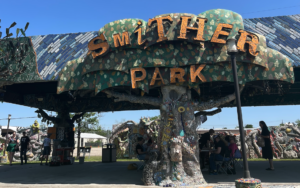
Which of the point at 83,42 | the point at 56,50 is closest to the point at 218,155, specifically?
the point at 83,42

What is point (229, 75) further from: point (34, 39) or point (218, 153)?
point (34, 39)

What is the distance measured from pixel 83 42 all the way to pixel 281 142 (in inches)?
660

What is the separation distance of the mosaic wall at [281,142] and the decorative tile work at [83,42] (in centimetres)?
1073

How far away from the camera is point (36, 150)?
2138cm

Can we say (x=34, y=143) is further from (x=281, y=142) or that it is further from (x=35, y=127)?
(x=281, y=142)

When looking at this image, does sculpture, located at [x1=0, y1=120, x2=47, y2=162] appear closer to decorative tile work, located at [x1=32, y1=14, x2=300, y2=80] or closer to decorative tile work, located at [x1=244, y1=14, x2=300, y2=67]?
decorative tile work, located at [x1=32, y1=14, x2=300, y2=80]

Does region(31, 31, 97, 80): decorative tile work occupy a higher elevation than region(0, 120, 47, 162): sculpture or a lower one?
higher

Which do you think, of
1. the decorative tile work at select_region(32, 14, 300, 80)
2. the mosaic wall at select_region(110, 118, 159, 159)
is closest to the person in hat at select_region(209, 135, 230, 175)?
the decorative tile work at select_region(32, 14, 300, 80)

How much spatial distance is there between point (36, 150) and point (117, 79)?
52.3 feet

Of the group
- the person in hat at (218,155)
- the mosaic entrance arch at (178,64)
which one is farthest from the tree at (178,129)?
the person in hat at (218,155)

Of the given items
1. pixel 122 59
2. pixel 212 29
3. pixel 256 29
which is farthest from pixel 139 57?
pixel 256 29

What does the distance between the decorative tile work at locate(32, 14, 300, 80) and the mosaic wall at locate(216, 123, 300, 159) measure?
35.2 ft

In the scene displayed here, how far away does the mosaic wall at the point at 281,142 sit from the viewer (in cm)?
1936

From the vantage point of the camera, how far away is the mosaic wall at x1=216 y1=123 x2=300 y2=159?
63.5ft
